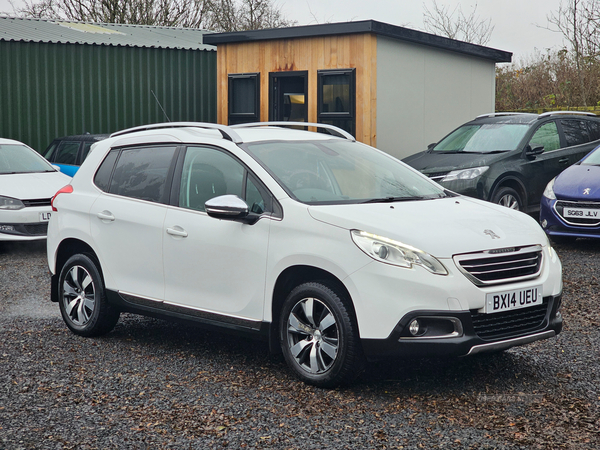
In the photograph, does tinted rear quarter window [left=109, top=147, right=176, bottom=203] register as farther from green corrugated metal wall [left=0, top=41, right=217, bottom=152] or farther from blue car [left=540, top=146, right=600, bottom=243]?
green corrugated metal wall [left=0, top=41, right=217, bottom=152]

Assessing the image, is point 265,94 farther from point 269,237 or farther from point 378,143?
point 269,237

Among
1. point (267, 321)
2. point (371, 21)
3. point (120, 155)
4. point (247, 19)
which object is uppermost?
point (247, 19)

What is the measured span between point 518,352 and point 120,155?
3.46 meters

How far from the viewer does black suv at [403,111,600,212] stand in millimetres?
11477

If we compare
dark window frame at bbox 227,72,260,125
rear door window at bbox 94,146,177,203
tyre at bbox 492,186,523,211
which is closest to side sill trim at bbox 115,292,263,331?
rear door window at bbox 94,146,177,203

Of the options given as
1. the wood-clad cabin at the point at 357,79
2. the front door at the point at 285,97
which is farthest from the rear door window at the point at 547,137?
the front door at the point at 285,97

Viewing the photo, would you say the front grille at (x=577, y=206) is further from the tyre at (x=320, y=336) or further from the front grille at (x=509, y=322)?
the tyre at (x=320, y=336)

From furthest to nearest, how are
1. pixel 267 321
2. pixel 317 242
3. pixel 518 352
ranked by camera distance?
pixel 518 352 < pixel 267 321 < pixel 317 242

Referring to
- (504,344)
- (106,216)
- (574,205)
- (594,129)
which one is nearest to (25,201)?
(106,216)

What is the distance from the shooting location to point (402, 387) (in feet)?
15.8

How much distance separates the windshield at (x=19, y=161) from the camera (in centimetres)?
1177

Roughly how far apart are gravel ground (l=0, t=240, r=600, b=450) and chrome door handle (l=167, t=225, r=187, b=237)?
92 centimetres

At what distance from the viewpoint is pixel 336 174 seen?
5.50m

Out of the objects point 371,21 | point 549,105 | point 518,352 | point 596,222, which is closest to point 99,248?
point 518,352
